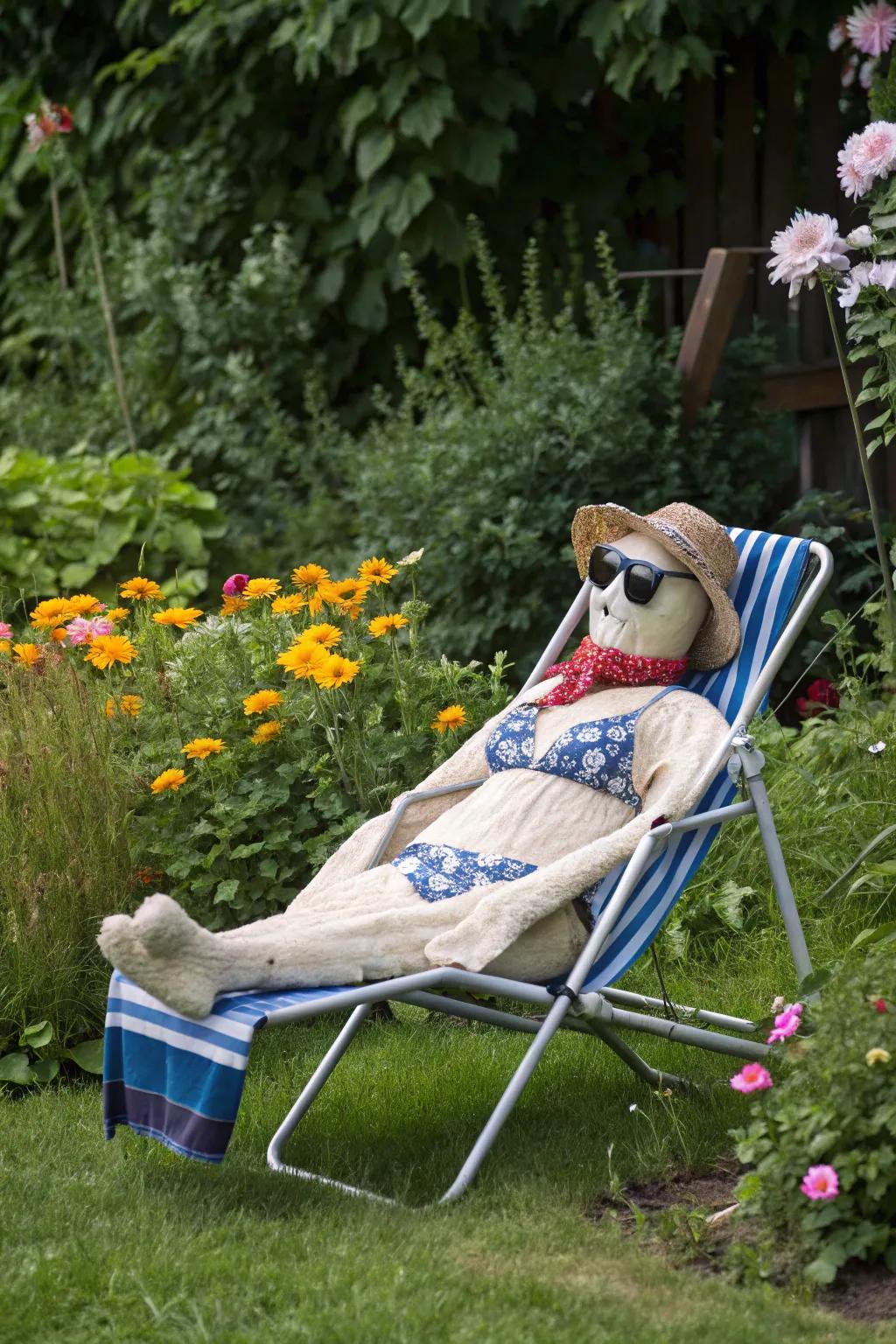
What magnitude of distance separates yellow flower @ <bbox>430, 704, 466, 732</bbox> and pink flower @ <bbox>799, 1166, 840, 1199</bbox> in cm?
181

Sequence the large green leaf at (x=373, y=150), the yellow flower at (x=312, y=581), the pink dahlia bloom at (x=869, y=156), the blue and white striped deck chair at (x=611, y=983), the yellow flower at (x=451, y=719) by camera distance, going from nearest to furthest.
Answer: the blue and white striped deck chair at (x=611, y=983) < the pink dahlia bloom at (x=869, y=156) < the yellow flower at (x=451, y=719) < the yellow flower at (x=312, y=581) < the large green leaf at (x=373, y=150)

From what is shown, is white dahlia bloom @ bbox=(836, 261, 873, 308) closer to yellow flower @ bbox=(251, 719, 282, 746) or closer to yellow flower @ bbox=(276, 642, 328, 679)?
yellow flower @ bbox=(276, 642, 328, 679)

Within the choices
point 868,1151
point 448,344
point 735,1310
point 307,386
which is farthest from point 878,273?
point 307,386

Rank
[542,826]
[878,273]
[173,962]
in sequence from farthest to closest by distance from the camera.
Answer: [878,273], [542,826], [173,962]

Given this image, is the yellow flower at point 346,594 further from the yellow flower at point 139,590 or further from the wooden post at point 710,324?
the wooden post at point 710,324

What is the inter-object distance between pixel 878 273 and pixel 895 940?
1623mm

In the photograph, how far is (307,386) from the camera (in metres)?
6.97

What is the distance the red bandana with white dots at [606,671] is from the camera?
141 inches

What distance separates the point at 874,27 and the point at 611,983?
358 centimetres

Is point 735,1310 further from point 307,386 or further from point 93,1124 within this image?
point 307,386

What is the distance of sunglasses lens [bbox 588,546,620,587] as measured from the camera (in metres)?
3.58

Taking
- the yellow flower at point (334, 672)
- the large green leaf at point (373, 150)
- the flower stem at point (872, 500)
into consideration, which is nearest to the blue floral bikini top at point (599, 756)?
the yellow flower at point (334, 672)

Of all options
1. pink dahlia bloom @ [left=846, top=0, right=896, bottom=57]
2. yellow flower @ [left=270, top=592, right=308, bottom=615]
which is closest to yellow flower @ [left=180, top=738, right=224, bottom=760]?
yellow flower @ [left=270, top=592, right=308, bottom=615]

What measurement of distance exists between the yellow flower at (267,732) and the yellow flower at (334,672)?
0.26 metres
